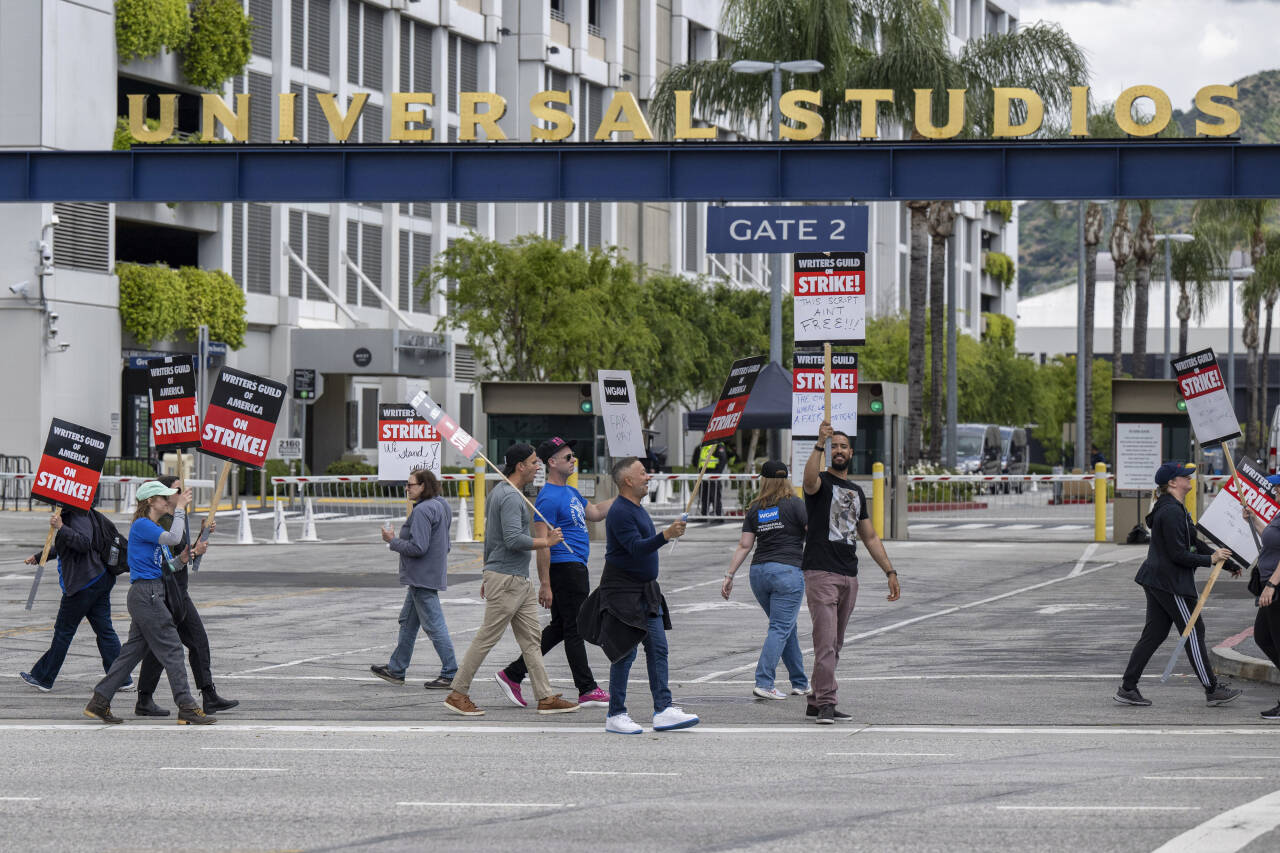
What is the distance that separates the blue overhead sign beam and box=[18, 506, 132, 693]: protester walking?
12.6 meters

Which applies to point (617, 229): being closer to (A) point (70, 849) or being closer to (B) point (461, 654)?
(B) point (461, 654)

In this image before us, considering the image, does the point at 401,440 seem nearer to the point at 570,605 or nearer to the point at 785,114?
the point at 785,114

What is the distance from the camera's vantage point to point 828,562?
1250cm

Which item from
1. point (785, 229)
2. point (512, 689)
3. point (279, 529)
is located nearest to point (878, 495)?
point (785, 229)

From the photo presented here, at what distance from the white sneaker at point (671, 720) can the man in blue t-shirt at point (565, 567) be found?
30.7 inches

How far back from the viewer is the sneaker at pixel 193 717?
1246 centimetres

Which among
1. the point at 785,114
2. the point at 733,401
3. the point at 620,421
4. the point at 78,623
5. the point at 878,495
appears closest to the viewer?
the point at 78,623

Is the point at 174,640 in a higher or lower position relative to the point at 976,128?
lower

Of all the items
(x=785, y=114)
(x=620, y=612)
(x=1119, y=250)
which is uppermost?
(x=1119, y=250)

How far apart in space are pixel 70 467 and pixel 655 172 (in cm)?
1207

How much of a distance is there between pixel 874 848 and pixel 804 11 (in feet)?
113

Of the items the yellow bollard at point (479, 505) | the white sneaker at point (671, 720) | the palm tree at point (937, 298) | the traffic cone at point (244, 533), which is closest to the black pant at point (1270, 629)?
the white sneaker at point (671, 720)

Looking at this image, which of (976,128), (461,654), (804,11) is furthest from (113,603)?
(976,128)

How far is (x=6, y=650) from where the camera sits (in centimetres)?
1672
